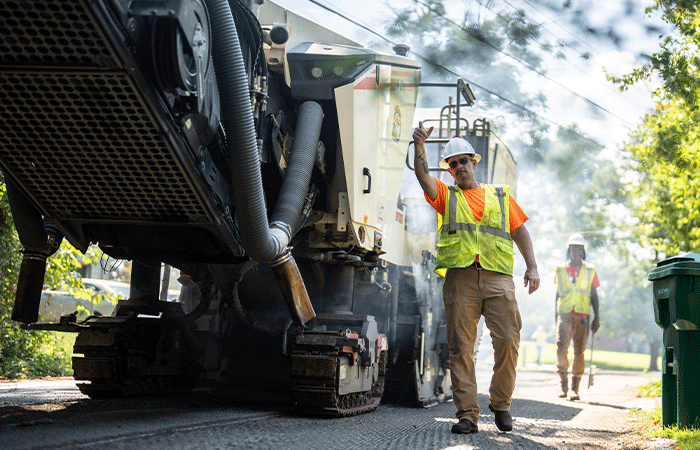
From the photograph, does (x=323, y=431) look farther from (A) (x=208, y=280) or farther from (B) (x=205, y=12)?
(B) (x=205, y=12)

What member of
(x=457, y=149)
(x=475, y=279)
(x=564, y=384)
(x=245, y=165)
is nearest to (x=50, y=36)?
(x=245, y=165)

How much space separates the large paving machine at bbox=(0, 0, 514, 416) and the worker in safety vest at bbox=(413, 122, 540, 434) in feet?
2.18

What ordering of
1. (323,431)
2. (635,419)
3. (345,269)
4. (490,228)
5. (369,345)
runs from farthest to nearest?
(635,419) → (345,269) → (369,345) → (490,228) → (323,431)

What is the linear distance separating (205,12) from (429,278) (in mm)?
4547

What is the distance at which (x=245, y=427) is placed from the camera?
417 centimetres

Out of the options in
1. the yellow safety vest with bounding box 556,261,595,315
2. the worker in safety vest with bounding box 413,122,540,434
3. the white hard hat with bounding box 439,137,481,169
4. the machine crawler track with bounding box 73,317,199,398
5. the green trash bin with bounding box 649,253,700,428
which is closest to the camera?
the green trash bin with bounding box 649,253,700,428

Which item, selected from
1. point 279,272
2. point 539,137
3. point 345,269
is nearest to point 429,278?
point 345,269

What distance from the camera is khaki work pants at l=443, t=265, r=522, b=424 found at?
4848mm

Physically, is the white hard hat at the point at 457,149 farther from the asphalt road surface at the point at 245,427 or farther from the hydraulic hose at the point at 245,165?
the asphalt road surface at the point at 245,427

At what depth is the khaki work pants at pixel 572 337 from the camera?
9375 mm

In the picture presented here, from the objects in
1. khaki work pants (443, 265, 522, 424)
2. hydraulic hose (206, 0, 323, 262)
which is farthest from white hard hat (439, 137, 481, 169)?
hydraulic hose (206, 0, 323, 262)

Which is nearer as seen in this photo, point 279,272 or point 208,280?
point 279,272

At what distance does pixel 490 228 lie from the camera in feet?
16.4

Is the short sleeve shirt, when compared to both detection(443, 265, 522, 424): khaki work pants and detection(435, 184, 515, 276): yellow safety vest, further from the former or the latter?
detection(443, 265, 522, 424): khaki work pants
